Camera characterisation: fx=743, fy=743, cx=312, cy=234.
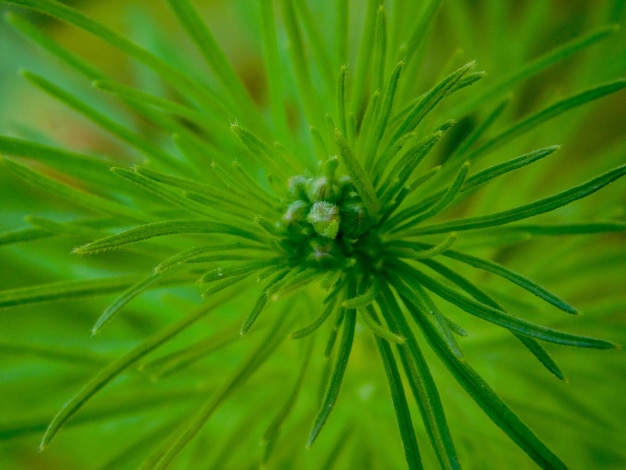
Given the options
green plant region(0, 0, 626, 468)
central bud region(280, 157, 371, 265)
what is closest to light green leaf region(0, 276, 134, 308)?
green plant region(0, 0, 626, 468)

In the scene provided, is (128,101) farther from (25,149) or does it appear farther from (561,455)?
(561,455)

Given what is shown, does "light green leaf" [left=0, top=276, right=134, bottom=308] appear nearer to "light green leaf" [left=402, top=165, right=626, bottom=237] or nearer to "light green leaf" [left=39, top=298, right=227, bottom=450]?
"light green leaf" [left=39, top=298, right=227, bottom=450]

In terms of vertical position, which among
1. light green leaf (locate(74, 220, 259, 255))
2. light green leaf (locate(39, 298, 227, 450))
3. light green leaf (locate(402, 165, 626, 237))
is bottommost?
light green leaf (locate(402, 165, 626, 237))

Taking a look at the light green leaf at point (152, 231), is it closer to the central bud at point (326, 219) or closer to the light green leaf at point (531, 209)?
the central bud at point (326, 219)

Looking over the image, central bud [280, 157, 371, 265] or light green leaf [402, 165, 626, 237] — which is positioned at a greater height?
central bud [280, 157, 371, 265]

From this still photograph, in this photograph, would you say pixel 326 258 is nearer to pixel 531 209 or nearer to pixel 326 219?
pixel 326 219

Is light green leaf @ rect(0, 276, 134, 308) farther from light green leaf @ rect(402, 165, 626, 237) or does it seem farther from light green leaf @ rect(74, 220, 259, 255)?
light green leaf @ rect(402, 165, 626, 237)

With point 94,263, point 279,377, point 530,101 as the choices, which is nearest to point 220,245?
point 279,377
